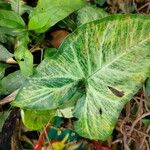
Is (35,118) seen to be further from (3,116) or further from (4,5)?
(4,5)

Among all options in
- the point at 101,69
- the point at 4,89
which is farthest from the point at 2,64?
the point at 101,69

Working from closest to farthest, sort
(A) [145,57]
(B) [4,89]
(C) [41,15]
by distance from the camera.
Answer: (A) [145,57] → (C) [41,15] → (B) [4,89]

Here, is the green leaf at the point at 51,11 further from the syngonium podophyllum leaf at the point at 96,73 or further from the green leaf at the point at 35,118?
the green leaf at the point at 35,118

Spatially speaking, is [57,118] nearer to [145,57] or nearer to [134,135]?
[134,135]

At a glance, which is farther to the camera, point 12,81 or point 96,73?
point 12,81

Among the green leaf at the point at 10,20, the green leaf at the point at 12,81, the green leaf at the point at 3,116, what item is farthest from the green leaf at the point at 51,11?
the green leaf at the point at 3,116

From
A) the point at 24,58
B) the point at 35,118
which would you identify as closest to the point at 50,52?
the point at 24,58
